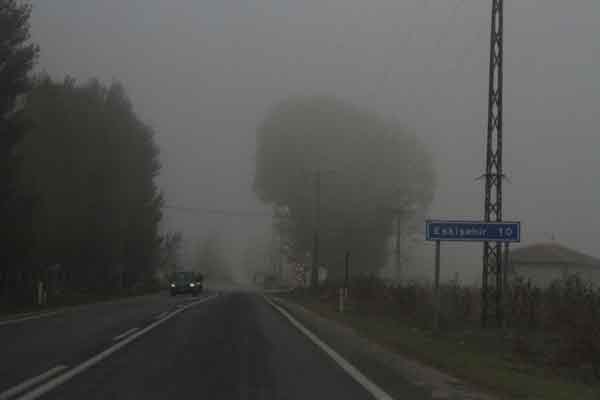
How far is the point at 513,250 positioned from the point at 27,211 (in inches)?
2212

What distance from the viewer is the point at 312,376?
989 centimetres

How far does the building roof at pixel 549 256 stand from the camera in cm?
6631

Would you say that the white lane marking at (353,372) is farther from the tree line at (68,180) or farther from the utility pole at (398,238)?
the utility pole at (398,238)

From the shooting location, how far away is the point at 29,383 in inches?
339

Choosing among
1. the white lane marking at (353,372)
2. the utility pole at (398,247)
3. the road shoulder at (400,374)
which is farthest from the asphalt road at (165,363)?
the utility pole at (398,247)

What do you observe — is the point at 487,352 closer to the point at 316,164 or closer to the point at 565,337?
the point at 565,337

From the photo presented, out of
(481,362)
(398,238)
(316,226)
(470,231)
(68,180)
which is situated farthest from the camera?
(398,238)

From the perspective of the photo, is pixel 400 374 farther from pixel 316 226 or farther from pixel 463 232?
pixel 316 226

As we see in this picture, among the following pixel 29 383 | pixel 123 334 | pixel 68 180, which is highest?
pixel 68 180

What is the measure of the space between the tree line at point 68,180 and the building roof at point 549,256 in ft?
108

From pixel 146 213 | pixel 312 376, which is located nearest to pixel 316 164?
pixel 146 213

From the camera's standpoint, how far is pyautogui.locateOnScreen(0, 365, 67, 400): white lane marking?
7841 millimetres

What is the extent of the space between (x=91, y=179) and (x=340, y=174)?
65.7 feet

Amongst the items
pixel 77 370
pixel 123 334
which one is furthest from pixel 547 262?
pixel 77 370
